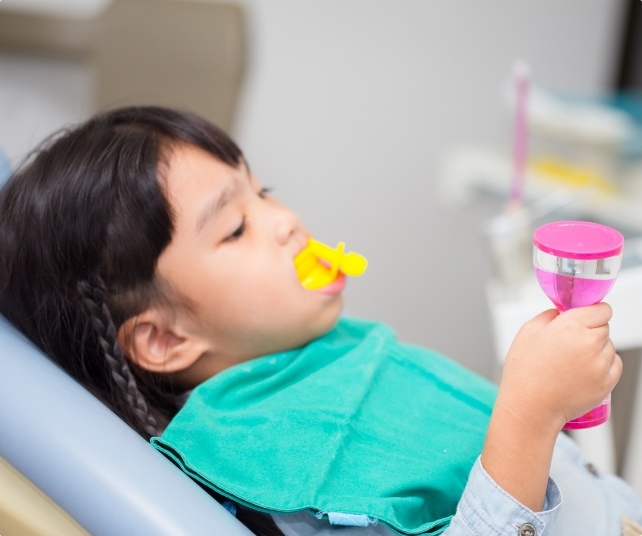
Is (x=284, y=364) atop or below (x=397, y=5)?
below

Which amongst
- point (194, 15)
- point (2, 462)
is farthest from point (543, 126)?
point (2, 462)

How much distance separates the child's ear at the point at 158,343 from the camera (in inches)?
31.9

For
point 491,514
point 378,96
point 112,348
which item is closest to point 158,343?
point 112,348

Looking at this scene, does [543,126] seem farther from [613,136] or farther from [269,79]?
[269,79]

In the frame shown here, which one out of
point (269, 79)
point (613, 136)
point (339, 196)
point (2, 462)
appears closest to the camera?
point (2, 462)

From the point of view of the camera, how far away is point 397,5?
1767 mm

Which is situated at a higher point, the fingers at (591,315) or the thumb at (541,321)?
the fingers at (591,315)

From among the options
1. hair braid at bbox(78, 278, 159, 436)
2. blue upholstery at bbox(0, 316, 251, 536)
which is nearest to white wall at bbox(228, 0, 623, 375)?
hair braid at bbox(78, 278, 159, 436)

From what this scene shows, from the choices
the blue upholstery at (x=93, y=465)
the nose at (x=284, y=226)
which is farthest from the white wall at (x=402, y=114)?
the blue upholstery at (x=93, y=465)

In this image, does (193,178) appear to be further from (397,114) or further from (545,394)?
(397,114)

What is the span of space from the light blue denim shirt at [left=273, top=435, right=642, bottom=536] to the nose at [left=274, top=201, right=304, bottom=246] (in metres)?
0.29

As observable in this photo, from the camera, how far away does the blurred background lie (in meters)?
1.54

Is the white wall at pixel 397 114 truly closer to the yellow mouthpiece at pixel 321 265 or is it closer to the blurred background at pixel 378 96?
the blurred background at pixel 378 96

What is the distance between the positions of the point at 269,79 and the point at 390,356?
0.98 meters
